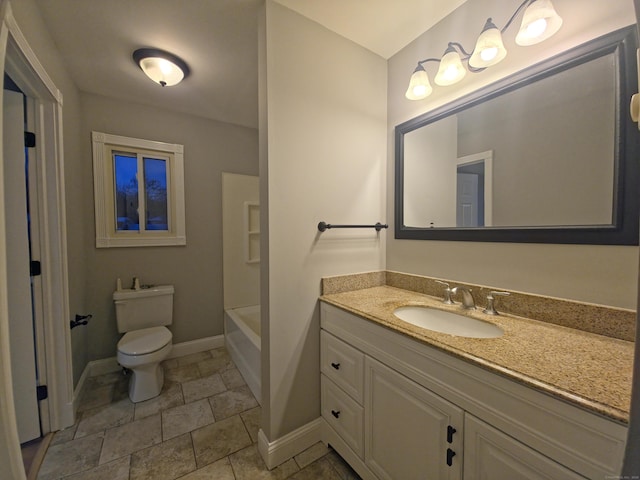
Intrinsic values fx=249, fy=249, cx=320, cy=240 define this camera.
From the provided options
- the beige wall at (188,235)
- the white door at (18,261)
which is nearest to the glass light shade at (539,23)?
the beige wall at (188,235)

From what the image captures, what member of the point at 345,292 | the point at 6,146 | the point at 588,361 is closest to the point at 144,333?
the point at 6,146

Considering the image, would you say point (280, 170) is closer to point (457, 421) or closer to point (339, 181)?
point (339, 181)

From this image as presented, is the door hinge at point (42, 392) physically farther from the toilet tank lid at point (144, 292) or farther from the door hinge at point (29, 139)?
the door hinge at point (29, 139)

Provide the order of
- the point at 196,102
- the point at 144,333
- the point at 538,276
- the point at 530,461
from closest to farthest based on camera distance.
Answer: the point at 530,461
the point at 538,276
the point at 144,333
the point at 196,102

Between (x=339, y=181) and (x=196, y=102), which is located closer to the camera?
(x=339, y=181)

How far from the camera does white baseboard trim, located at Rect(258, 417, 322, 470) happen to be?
1.35 meters

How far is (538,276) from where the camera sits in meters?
1.10

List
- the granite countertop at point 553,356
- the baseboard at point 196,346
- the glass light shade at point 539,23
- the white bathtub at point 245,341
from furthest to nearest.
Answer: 1. the baseboard at point 196,346
2. the white bathtub at point 245,341
3. the glass light shade at point 539,23
4. the granite countertop at point 553,356

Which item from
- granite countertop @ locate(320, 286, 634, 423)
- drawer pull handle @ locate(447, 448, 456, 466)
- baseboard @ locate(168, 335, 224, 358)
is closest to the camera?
granite countertop @ locate(320, 286, 634, 423)

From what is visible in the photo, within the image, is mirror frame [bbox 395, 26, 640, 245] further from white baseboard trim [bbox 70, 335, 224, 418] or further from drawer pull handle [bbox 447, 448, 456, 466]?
white baseboard trim [bbox 70, 335, 224, 418]

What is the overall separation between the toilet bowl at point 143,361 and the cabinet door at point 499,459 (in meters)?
2.00

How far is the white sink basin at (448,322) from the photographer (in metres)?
1.12

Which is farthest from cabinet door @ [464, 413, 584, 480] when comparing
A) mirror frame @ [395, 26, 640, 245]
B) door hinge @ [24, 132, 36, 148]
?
door hinge @ [24, 132, 36, 148]

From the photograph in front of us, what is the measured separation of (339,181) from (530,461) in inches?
54.6
